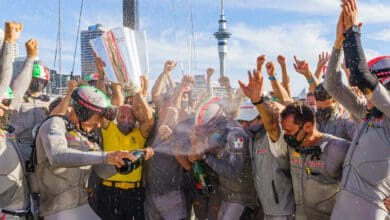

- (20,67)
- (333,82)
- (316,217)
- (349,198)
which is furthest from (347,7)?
(20,67)

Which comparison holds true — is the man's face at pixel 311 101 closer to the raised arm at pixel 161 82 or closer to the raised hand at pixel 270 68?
the raised hand at pixel 270 68

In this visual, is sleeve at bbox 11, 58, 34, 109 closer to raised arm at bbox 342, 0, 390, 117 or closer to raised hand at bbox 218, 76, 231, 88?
raised arm at bbox 342, 0, 390, 117

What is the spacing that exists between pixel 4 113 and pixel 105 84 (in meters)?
1.98

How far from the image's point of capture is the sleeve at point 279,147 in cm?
496

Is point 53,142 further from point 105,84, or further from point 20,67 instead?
point 105,84

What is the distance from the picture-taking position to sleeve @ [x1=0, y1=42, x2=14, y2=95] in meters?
4.79

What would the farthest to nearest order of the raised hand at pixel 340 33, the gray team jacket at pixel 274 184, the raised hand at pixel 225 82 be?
the raised hand at pixel 225 82, the gray team jacket at pixel 274 184, the raised hand at pixel 340 33

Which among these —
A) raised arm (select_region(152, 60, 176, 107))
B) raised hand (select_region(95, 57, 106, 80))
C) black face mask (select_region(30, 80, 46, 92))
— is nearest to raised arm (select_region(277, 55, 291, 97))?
raised arm (select_region(152, 60, 176, 107))

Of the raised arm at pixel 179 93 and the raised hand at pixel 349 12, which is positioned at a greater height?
the raised hand at pixel 349 12

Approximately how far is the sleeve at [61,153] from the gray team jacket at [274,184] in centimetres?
178

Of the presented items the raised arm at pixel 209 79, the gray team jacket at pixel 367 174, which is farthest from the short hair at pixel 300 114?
the raised arm at pixel 209 79

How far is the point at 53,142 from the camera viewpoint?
4320 mm

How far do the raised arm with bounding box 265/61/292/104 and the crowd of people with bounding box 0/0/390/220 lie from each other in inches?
0.5

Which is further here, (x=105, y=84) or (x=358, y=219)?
(x=105, y=84)
